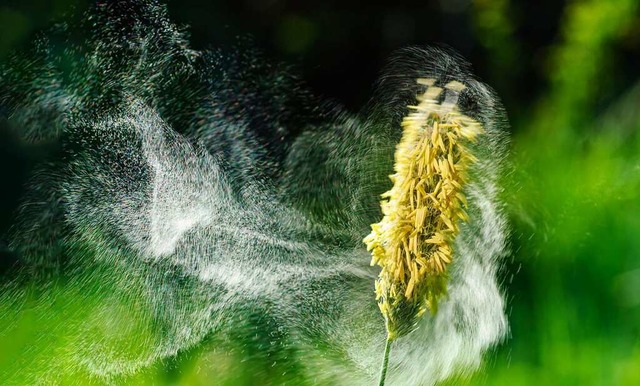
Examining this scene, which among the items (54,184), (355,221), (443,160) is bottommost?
(54,184)

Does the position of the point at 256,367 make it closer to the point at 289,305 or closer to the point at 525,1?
the point at 289,305

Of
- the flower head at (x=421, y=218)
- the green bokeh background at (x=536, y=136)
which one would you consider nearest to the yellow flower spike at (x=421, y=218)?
the flower head at (x=421, y=218)

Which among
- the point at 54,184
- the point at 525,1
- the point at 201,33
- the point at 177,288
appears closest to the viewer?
the point at 177,288

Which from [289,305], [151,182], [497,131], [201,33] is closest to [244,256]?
[289,305]

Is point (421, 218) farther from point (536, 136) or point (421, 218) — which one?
point (536, 136)

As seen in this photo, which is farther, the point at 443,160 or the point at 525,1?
the point at 525,1

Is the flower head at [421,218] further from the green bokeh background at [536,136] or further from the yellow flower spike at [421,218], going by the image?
the green bokeh background at [536,136]
